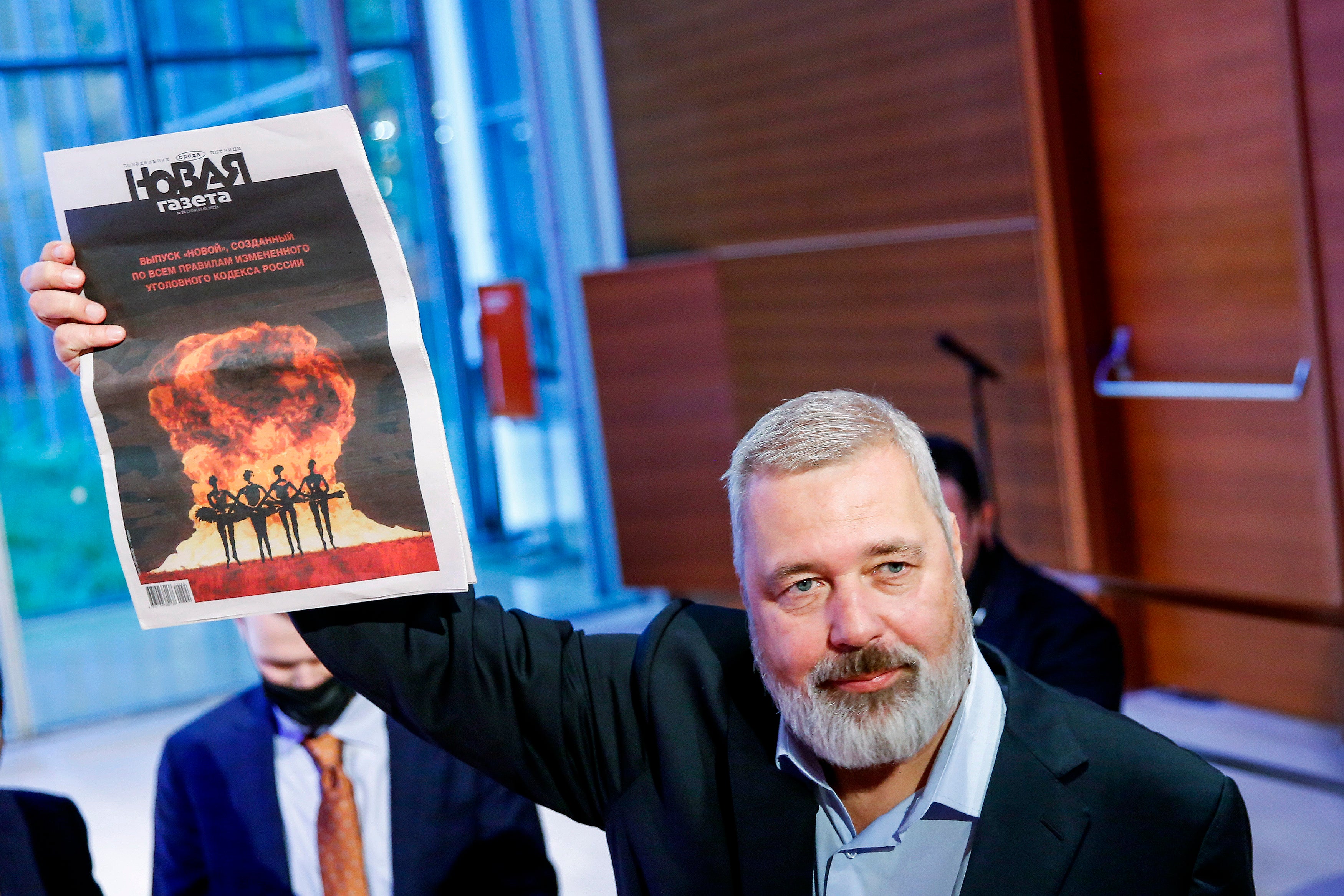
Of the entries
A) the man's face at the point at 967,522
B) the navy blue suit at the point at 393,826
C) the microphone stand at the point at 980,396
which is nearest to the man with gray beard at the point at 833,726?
the navy blue suit at the point at 393,826

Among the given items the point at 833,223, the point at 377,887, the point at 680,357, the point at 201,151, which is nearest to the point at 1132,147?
the point at 833,223

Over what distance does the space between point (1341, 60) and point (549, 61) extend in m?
3.58

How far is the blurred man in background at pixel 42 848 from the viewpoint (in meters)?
1.77

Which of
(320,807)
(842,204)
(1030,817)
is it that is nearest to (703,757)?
(1030,817)

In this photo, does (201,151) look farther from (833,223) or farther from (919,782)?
(833,223)

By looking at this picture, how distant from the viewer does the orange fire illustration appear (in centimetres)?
124

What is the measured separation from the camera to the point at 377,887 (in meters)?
1.98

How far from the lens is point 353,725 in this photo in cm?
211

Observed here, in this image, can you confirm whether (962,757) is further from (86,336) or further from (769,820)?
(86,336)

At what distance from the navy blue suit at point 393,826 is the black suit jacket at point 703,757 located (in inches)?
20.4

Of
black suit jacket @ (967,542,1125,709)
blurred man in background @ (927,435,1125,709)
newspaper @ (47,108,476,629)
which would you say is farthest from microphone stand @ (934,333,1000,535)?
newspaper @ (47,108,476,629)

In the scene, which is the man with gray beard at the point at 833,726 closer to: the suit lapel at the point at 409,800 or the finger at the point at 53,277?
the finger at the point at 53,277

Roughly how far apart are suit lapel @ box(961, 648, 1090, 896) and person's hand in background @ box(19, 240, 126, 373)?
0.93 meters

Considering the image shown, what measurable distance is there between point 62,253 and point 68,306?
51 mm
